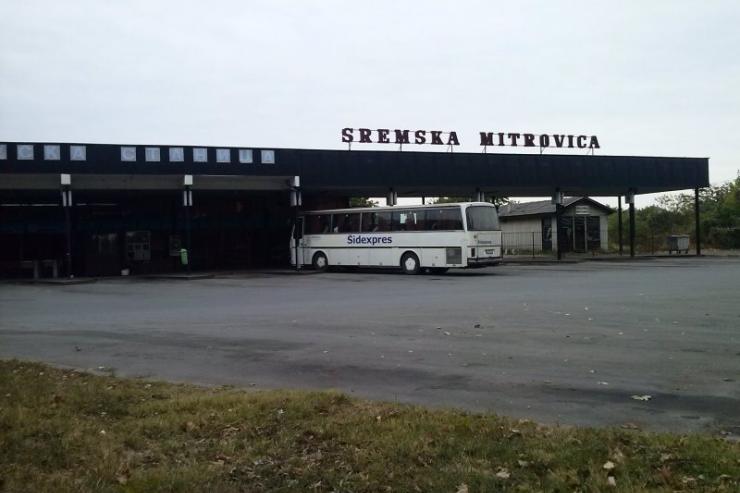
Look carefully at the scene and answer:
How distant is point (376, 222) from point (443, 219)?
3.96 meters

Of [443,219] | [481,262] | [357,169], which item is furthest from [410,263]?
[357,169]

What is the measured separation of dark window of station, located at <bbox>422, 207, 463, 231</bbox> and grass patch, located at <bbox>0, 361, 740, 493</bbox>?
22.4m

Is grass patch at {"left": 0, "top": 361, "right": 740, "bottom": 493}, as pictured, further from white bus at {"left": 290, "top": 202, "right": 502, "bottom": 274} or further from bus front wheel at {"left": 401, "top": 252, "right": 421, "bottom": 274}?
bus front wheel at {"left": 401, "top": 252, "right": 421, "bottom": 274}

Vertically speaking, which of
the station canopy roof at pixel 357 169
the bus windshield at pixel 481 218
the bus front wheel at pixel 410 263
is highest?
the station canopy roof at pixel 357 169

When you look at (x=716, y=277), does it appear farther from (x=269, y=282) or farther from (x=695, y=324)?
(x=269, y=282)

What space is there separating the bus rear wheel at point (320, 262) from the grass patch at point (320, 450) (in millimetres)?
27448

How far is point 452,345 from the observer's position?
400 inches

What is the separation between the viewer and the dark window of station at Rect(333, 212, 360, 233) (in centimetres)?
3266

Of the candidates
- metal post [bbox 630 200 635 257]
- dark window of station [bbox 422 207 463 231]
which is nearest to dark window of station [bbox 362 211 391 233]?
dark window of station [bbox 422 207 463 231]

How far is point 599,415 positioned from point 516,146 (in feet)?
118

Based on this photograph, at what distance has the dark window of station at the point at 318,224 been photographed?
34156 millimetres

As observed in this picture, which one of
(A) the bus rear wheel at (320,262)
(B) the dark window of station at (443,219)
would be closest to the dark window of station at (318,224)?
(A) the bus rear wheel at (320,262)

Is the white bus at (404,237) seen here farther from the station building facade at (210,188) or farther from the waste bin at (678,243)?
the waste bin at (678,243)

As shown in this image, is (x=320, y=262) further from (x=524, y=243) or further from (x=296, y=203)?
(x=524, y=243)
